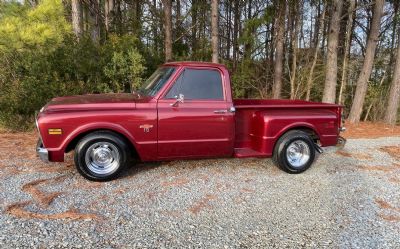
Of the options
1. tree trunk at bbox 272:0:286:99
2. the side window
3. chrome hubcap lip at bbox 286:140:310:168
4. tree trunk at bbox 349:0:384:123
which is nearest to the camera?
the side window

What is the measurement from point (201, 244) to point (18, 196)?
8.65ft

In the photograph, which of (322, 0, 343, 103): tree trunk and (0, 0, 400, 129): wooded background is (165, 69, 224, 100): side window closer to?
(0, 0, 400, 129): wooded background

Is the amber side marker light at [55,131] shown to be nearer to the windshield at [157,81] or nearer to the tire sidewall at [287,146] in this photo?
the windshield at [157,81]

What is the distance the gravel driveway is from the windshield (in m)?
1.34

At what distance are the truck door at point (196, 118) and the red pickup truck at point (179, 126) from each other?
0.02 metres

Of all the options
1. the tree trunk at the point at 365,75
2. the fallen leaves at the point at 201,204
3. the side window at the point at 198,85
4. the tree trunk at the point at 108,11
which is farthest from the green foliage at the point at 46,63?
the tree trunk at the point at 365,75

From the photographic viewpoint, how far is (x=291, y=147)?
5766 mm

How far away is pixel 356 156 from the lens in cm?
711

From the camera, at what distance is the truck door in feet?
16.7

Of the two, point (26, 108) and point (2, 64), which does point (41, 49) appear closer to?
point (2, 64)

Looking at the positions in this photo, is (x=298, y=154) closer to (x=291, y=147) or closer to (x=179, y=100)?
(x=291, y=147)

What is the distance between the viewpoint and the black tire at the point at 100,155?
479 cm

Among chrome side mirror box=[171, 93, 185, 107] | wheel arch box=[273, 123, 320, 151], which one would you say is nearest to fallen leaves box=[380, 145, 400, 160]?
wheel arch box=[273, 123, 320, 151]

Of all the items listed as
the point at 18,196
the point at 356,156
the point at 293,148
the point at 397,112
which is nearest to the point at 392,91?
the point at 397,112
